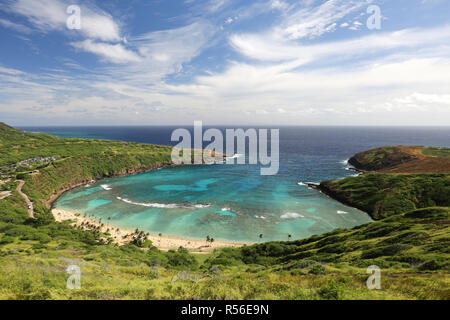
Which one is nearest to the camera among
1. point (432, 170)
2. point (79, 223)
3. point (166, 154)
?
point (79, 223)

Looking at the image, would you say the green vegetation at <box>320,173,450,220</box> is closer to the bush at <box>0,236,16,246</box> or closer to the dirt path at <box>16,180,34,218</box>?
the bush at <box>0,236,16,246</box>

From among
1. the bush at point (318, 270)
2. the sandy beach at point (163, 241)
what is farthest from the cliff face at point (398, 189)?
the bush at point (318, 270)

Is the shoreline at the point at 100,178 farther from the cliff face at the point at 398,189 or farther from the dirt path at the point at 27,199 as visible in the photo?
the cliff face at the point at 398,189

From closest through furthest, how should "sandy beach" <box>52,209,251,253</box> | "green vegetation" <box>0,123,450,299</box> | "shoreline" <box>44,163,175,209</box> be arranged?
"green vegetation" <box>0,123,450,299</box> → "sandy beach" <box>52,209,251,253</box> → "shoreline" <box>44,163,175,209</box>

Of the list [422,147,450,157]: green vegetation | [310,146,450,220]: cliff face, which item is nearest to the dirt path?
[310,146,450,220]: cliff face
